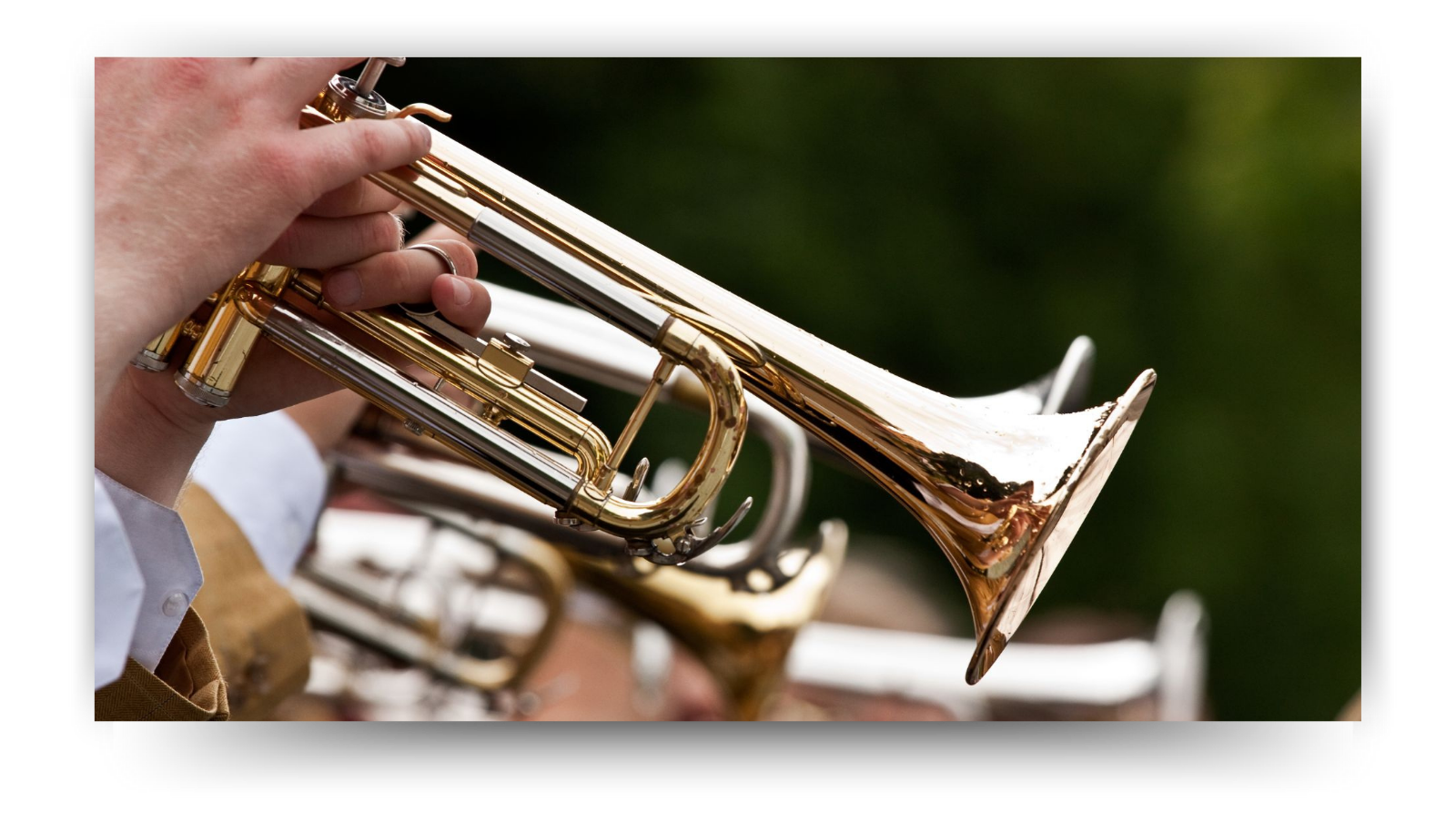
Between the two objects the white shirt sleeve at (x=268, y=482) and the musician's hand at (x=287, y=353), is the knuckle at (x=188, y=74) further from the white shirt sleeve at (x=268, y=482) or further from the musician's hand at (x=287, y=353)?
the white shirt sleeve at (x=268, y=482)

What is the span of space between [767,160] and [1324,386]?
2.13 m

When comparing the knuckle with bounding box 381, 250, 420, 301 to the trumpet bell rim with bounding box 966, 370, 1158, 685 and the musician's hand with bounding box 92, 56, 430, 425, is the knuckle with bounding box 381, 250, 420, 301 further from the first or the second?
the trumpet bell rim with bounding box 966, 370, 1158, 685

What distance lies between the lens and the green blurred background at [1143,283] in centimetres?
445

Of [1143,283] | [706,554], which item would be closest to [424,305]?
[706,554]

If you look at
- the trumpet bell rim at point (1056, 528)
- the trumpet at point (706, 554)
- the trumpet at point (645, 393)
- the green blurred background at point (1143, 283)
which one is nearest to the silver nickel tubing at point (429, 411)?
the trumpet at point (645, 393)

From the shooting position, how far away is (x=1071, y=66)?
4555mm

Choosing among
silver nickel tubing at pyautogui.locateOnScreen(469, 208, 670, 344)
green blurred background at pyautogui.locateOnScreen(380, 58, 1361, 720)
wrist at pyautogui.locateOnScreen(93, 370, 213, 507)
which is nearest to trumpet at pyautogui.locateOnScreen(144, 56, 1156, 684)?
silver nickel tubing at pyautogui.locateOnScreen(469, 208, 670, 344)

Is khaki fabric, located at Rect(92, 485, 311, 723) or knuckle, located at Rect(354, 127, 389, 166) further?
khaki fabric, located at Rect(92, 485, 311, 723)

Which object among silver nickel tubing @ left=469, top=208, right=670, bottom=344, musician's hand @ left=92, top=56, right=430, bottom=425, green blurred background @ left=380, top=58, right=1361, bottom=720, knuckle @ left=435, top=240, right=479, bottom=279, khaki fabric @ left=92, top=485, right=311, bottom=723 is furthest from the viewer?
green blurred background @ left=380, top=58, right=1361, bottom=720

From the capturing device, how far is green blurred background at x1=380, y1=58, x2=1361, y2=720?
445cm

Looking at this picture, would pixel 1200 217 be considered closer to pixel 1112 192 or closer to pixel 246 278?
pixel 1112 192

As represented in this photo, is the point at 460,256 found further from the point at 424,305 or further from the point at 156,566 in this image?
the point at 156,566

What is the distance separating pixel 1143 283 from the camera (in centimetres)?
464
